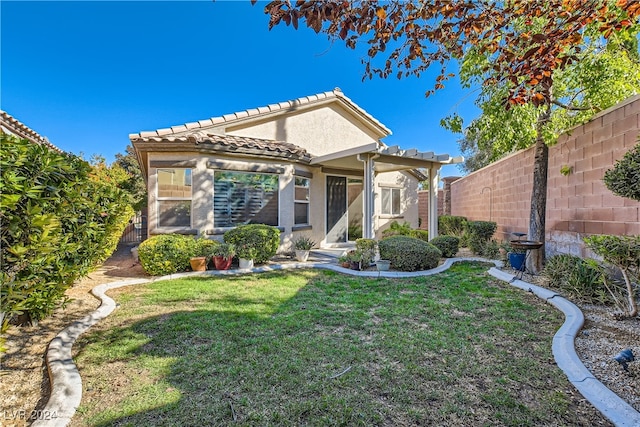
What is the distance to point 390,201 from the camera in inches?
588

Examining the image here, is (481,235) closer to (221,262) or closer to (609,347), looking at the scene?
(609,347)

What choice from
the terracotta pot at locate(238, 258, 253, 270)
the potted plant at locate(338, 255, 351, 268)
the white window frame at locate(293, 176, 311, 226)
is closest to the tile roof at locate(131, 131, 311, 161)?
the white window frame at locate(293, 176, 311, 226)

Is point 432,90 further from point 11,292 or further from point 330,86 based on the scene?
point 330,86

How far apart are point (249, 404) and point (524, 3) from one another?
5.10 meters

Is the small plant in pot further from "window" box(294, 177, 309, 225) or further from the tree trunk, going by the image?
the tree trunk

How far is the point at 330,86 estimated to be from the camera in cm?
1359

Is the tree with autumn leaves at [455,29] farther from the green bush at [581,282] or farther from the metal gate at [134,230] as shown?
the metal gate at [134,230]

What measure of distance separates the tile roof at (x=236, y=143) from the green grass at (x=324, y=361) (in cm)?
463

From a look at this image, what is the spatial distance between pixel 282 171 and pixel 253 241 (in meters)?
3.01

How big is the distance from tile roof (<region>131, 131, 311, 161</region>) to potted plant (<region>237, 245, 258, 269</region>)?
3110mm

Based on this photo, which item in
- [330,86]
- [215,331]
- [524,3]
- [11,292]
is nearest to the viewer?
[11,292]

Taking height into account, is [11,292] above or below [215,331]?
above

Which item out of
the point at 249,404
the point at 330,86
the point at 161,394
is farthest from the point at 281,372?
the point at 330,86

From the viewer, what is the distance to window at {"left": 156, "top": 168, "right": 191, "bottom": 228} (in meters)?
9.05
